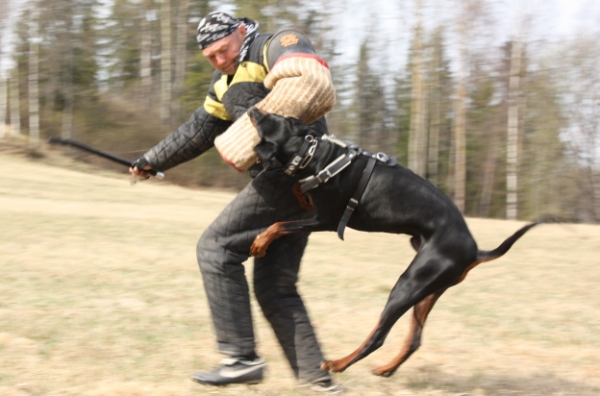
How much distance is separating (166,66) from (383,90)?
1079cm

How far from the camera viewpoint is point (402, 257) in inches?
397

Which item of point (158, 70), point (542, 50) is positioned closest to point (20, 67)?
point (158, 70)

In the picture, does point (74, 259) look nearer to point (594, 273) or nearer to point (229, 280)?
point (229, 280)

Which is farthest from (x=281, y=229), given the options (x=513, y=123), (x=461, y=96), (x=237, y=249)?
(x=513, y=123)

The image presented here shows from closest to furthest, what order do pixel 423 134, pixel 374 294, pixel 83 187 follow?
pixel 374 294
pixel 83 187
pixel 423 134

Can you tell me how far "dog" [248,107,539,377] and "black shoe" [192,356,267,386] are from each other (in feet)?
1.88

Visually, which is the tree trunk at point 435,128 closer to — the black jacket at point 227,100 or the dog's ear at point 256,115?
the black jacket at point 227,100

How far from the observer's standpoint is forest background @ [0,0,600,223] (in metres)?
29.5

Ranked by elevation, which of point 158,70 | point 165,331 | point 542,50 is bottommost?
point 158,70

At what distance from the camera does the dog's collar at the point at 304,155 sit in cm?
323

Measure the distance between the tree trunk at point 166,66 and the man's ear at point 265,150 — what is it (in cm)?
3409

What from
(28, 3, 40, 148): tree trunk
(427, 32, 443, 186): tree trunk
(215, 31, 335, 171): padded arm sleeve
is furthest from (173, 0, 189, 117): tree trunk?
(215, 31, 335, 171): padded arm sleeve

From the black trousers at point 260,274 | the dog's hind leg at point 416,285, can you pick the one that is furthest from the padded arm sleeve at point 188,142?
the dog's hind leg at point 416,285

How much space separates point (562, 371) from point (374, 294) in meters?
2.68
